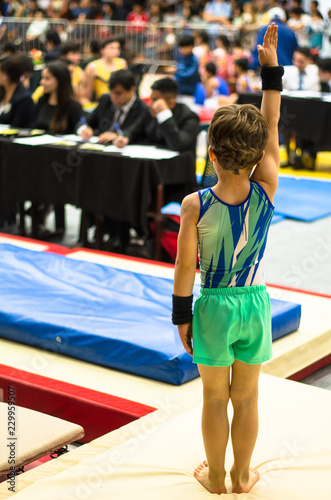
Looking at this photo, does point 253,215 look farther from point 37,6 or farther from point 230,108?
point 37,6

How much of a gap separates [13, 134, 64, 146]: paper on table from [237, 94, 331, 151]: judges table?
8.30 ft

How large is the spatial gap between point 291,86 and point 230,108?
647 centimetres

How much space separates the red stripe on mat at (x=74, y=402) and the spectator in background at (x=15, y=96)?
3221mm

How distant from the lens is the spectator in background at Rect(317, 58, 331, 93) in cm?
755

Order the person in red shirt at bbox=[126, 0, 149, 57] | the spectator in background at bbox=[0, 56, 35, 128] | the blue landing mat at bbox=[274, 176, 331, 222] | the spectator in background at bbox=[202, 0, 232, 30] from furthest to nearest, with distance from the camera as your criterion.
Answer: the spectator in background at bbox=[202, 0, 232, 30] < the person in red shirt at bbox=[126, 0, 149, 57] < the blue landing mat at bbox=[274, 176, 331, 222] < the spectator in background at bbox=[0, 56, 35, 128]

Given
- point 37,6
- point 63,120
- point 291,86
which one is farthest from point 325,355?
point 37,6

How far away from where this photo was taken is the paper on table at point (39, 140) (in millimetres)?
4959

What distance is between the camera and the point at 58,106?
5379 millimetres

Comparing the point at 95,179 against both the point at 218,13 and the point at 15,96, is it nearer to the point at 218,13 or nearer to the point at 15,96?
the point at 15,96

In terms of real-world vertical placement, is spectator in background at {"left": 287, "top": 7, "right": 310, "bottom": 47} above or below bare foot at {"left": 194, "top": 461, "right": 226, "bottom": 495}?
above

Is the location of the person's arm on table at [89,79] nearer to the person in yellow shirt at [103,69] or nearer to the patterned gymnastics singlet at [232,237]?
the person in yellow shirt at [103,69]

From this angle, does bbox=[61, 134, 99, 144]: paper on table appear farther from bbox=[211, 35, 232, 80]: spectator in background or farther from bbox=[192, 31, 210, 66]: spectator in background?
bbox=[192, 31, 210, 66]: spectator in background

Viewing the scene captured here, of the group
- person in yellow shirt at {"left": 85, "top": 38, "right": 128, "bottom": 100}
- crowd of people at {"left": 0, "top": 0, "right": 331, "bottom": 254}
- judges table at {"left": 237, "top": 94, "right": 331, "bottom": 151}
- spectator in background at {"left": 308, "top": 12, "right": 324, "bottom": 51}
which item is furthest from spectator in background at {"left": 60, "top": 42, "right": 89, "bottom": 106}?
spectator in background at {"left": 308, "top": 12, "right": 324, "bottom": 51}

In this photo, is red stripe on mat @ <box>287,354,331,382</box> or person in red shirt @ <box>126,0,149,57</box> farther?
person in red shirt @ <box>126,0,149,57</box>
